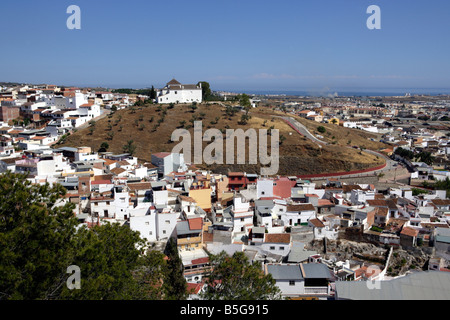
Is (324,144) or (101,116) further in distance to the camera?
(101,116)

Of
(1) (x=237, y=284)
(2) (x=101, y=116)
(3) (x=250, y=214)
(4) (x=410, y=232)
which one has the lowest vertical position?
(4) (x=410, y=232)

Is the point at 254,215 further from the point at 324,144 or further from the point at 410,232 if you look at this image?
the point at 324,144

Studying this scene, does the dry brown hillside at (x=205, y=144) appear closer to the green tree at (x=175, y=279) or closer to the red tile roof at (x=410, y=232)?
the red tile roof at (x=410, y=232)

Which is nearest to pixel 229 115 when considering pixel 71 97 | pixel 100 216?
pixel 71 97

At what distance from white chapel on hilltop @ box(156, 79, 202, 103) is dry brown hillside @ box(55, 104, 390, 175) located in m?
3.28

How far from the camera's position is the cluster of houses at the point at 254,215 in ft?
40.3

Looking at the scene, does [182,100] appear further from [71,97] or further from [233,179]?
[233,179]

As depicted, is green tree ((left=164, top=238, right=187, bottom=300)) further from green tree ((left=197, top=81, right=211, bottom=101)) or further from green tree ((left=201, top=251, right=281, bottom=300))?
green tree ((left=197, top=81, right=211, bottom=101))

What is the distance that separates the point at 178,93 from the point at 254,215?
93.0 feet

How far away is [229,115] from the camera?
35.7m

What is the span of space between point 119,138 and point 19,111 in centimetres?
1269

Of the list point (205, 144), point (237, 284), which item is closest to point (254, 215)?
point (237, 284)

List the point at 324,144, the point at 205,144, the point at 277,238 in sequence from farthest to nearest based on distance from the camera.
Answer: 1. the point at 324,144
2. the point at 205,144
3. the point at 277,238

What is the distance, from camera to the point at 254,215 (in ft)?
50.5
